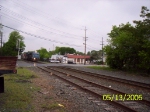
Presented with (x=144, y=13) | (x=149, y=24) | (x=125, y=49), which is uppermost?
(x=144, y=13)

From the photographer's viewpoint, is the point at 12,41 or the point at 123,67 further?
the point at 12,41

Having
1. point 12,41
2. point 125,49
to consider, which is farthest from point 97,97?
point 12,41

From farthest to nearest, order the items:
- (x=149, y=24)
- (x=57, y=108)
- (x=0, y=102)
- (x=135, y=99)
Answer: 1. (x=149, y=24)
2. (x=135, y=99)
3. (x=0, y=102)
4. (x=57, y=108)

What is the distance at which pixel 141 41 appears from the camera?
86.6 ft

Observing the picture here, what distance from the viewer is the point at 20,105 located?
7273 millimetres

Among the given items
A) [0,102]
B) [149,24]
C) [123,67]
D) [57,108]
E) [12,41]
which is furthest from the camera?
[12,41]

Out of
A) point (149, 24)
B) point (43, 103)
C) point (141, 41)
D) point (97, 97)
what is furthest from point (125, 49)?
point (43, 103)

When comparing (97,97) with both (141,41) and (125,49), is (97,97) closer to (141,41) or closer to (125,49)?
(141,41)

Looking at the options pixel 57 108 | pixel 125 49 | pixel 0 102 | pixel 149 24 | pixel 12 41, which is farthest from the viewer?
pixel 12 41

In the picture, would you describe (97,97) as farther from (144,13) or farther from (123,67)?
(123,67)

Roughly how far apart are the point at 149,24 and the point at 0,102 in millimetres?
22232

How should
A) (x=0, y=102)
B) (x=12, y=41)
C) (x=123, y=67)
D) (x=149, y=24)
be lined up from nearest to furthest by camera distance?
1. (x=0, y=102)
2. (x=149, y=24)
3. (x=123, y=67)
4. (x=12, y=41)

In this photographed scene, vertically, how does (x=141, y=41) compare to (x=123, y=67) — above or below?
above

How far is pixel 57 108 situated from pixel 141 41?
22078 millimetres
